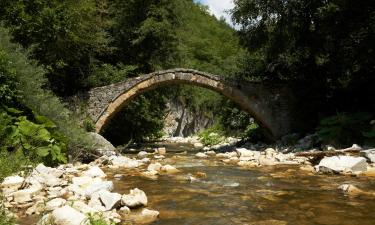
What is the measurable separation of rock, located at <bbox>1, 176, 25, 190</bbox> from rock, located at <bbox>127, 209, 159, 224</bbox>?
206cm

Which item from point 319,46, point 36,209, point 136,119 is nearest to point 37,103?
point 36,209

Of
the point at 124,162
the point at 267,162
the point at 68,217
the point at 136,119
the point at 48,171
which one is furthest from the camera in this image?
the point at 136,119

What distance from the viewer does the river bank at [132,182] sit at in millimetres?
5680

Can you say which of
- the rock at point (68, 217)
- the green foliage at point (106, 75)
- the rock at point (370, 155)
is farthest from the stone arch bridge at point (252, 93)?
the rock at point (68, 217)

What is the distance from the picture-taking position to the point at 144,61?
762 inches

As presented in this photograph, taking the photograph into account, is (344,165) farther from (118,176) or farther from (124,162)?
(124,162)

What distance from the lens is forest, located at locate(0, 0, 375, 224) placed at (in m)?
10.3

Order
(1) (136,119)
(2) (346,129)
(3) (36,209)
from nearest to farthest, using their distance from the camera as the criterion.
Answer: (3) (36,209), (2) (346,129), (1) (136,119)

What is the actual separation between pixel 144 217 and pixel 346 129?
30.3 ft

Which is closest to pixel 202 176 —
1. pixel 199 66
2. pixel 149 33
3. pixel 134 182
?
pixel 134 182

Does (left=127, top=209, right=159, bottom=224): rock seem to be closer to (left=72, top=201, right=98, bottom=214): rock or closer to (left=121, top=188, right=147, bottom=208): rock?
(left=121, top=188, right=147, bottom=208): rock

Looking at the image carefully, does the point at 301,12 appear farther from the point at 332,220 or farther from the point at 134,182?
the point at 332,220

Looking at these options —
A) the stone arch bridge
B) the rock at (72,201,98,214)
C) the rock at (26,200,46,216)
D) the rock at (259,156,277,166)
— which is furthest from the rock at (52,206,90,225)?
the stone arch bridge

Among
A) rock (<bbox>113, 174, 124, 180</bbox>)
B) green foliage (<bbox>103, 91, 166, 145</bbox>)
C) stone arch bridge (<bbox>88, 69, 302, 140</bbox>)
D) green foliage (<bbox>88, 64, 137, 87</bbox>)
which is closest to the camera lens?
rock (<bbox>113, 174, 124, 180</bbox>)
